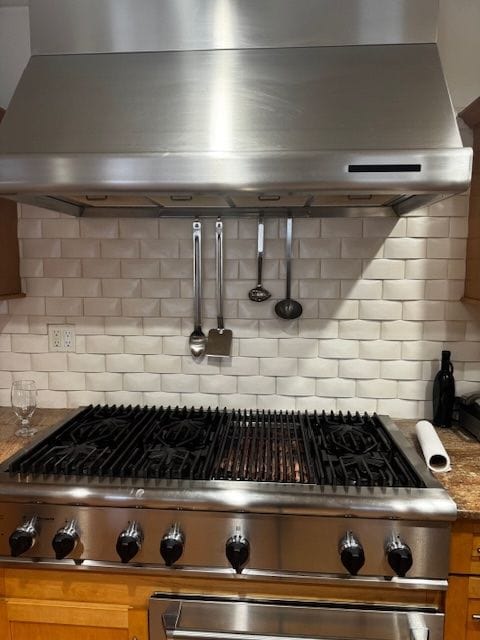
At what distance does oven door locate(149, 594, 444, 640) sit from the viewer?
1184 millimetres

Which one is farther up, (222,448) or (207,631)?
(222,448)

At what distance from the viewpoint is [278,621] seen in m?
1.21

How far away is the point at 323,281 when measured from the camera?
71.7 inches

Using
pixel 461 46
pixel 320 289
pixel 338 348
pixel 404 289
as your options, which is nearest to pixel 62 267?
pixel 320 289

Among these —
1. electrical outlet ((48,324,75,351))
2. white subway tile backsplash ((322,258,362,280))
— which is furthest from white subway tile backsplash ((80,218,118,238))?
white subway tile backsplash ((322,258,362,280))

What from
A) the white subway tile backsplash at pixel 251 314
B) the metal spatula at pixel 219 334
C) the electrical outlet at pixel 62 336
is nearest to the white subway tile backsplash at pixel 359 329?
the white subway tile backsplash at pixel 251 314

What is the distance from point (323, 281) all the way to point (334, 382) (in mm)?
413

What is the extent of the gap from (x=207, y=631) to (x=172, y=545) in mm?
277

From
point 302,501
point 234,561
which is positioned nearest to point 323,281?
point 302,501

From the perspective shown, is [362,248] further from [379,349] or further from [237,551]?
[237,551]

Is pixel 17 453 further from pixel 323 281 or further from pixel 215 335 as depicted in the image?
pixel 323 281

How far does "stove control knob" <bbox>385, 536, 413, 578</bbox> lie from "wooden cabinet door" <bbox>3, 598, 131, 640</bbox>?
729 mm

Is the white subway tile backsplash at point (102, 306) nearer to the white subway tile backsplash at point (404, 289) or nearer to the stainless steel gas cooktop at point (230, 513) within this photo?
the stainless steel gas cooktop at point (230, 513)

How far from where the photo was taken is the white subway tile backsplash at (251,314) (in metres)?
1.79
